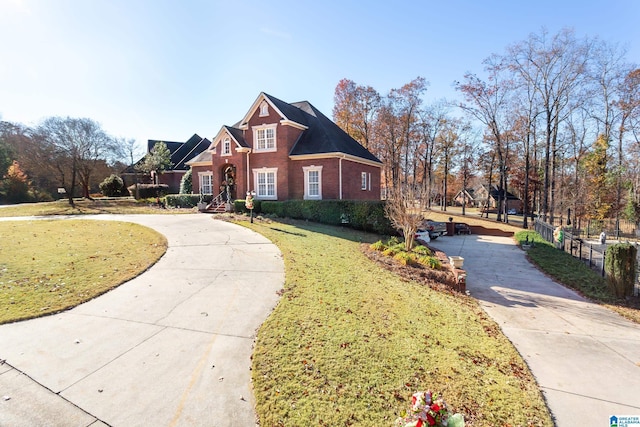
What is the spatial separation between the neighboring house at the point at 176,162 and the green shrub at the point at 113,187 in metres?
1.42

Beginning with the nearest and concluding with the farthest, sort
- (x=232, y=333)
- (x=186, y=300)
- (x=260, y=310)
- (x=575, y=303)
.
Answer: (x=232, y=333) < (x=260, y=310) < (x=186, y=300) < (x=575, y=303)

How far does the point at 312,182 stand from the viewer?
21.2m

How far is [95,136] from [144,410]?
1395 inches

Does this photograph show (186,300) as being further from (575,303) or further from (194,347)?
(575,303)

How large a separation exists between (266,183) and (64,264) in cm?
1492

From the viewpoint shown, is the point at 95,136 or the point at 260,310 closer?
the point at 260,310

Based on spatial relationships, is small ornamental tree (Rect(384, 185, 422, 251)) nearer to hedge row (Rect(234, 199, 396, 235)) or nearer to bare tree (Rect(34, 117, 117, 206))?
hedge row (Rect(234, 199, 396, 235))

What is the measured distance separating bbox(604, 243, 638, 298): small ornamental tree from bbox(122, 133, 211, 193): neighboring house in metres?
35.1

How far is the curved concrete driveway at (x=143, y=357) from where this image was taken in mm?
3115

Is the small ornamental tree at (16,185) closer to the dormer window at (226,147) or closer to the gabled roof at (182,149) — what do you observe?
the gabled roof at (182,149)

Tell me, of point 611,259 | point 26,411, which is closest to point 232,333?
point 26,411

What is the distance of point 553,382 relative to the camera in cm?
430

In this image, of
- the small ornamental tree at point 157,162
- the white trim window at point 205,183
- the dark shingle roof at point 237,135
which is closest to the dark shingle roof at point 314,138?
the dark shingle roof at point 237,135

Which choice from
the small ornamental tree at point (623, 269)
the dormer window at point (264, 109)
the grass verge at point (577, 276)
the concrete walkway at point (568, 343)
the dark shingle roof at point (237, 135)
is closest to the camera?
the concrete walkway at point (568, 343)
